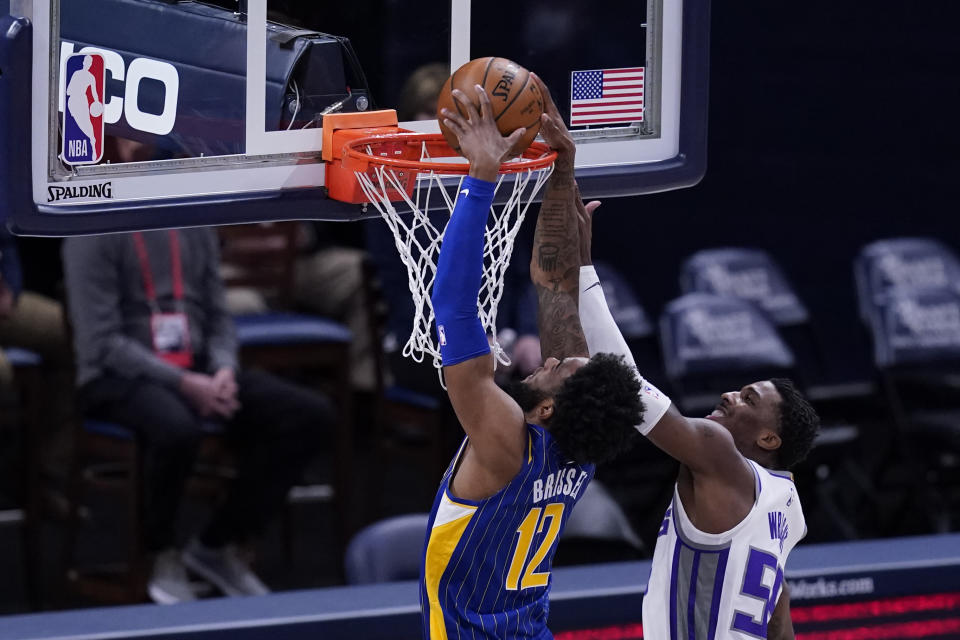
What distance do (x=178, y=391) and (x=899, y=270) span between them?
3.64 metres

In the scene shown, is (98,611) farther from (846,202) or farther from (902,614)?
(846,202)

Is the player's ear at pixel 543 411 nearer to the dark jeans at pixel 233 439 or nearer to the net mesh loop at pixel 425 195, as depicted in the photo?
the net mesh loop at pixel 425 195

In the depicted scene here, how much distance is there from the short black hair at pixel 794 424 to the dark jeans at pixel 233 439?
2.42m

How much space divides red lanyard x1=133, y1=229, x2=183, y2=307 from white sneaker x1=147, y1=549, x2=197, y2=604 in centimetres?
93

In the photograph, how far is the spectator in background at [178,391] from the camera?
5664mm

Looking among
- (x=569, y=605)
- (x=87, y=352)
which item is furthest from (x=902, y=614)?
(x=87, y=352)

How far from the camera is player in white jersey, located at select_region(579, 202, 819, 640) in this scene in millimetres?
3768

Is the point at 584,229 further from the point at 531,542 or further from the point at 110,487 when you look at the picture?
the point at 110,487

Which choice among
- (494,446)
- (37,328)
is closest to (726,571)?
(494,446)

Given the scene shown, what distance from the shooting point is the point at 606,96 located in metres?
4.17

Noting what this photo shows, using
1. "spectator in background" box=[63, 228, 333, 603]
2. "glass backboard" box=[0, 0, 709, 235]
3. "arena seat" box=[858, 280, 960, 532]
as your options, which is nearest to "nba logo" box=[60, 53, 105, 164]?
"glass backboard" box=[0, 0, 709, 235]

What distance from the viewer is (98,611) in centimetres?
459

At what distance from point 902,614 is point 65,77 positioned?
10.6 feet

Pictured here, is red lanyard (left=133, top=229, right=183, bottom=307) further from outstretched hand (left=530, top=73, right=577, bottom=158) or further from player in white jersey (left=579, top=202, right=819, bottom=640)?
outstretched hand (left=530, top=73, right=577, bottom=158)
